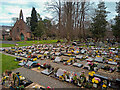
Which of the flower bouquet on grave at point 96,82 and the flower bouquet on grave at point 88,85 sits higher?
the flower bouquet on grave at point 96,82

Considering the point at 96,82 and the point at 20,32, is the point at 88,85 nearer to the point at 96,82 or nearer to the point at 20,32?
the point at 96,82

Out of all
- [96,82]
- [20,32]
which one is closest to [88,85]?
[96,82]

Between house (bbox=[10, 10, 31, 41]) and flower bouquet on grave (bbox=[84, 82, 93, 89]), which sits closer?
flower bouquet on grave (bbox=[84, 82, 93, 89])

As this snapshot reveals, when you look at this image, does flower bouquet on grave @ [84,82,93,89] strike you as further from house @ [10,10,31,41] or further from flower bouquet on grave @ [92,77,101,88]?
house @ [10,10,31,41]

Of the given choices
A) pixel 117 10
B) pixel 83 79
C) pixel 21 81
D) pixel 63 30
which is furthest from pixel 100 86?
pixel 117 10

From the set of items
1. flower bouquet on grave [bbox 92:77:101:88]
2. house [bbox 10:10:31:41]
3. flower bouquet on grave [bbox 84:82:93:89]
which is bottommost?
flower bouquet on grave [bbox 84:82:93:89]

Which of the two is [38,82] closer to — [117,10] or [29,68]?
[29,68]

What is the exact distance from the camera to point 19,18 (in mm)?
34688

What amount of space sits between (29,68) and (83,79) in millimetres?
3531

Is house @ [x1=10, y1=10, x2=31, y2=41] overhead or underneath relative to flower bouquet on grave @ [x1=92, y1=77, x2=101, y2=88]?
overhead

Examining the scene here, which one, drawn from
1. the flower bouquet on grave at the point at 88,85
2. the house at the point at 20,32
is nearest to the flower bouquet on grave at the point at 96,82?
the flower bouquet on grave at the point at 88,85

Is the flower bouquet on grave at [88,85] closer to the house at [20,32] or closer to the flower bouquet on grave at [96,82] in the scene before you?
the flower bouquet on grave at [96,82]

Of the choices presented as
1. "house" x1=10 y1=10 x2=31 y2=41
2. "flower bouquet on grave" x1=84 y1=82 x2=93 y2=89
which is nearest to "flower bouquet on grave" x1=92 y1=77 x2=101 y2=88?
"flower bouquet on grave" x1=84 y1=82 x2=93 y2=89

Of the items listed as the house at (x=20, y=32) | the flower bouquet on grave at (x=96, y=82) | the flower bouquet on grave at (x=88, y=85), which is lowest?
the flower bouquet on grave at (x=88, y=85)
